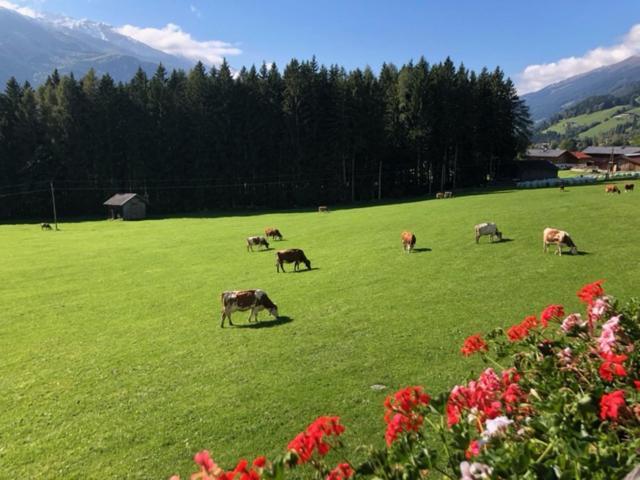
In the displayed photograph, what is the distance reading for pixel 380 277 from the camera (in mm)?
20219

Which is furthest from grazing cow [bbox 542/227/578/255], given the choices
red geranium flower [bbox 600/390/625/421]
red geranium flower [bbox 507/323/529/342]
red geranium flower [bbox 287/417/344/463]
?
red geranium flower [bbox 287/417/344/463]

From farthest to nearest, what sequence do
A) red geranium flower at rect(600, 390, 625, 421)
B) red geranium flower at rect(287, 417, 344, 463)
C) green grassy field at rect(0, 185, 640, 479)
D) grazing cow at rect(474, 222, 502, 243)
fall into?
grazing cow at rect(474, 222, 502, 243)
green grassy field at rect(0, 185, 640, 479)
red geranium flower at rect(287, 417, 344, 463)
red geranium flower at rect(600, 390, 625, 421)

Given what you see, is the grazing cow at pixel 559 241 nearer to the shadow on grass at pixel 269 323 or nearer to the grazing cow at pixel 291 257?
the grazing cow at pixel 291 257

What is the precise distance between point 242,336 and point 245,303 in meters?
1.60

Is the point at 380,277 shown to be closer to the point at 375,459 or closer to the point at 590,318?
the point at 590,318

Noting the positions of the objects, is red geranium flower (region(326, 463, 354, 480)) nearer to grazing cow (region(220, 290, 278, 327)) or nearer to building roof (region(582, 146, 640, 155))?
grazing cow (region(220, 290, 278, 327))

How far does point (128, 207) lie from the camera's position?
6281 cm

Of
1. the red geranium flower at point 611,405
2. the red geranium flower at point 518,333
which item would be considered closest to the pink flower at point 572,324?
the red geranium flower at point 518,333

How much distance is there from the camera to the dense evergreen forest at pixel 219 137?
233ft

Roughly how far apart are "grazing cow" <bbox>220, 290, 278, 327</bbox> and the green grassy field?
566mm

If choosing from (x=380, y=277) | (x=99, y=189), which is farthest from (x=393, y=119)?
(x=380, y=277)

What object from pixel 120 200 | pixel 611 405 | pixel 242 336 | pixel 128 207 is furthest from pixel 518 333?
pixel 120 200

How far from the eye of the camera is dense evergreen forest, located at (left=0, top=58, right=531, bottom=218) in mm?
70875

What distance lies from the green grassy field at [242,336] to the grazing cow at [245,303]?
0.57 metres
